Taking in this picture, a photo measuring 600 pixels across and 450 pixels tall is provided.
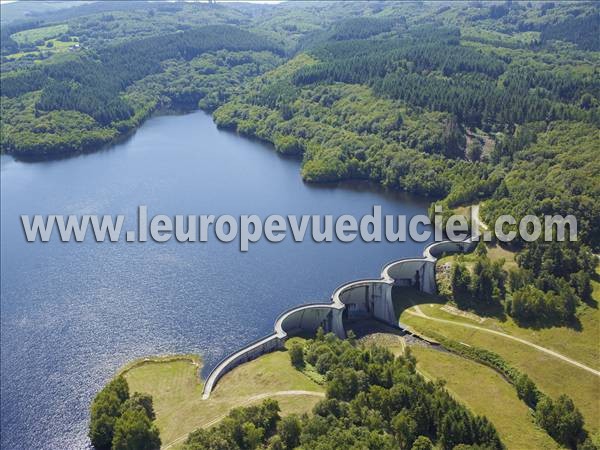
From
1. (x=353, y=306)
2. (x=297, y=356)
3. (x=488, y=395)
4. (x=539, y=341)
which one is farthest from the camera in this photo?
(x=353, y=306)

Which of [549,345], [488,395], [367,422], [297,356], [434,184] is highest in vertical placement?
[434,184]

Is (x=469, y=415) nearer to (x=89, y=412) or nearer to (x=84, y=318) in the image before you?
(x=89, y=412)

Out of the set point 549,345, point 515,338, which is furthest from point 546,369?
point 515,338

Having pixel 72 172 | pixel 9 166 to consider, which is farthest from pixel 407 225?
pixel 9 166

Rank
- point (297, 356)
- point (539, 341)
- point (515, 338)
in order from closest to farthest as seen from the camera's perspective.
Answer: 1. point (297, 356)
2. point (539, 341)
3. point (515, 338)

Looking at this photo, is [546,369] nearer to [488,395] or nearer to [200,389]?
[488,395]

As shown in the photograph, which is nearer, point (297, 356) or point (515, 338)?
point (297, 356)
